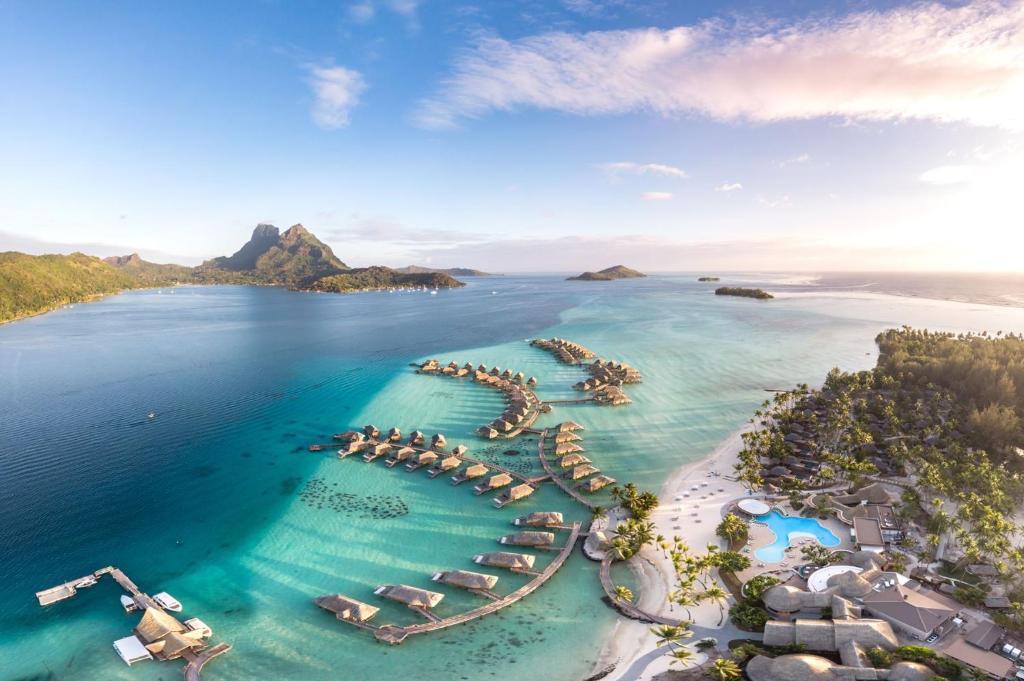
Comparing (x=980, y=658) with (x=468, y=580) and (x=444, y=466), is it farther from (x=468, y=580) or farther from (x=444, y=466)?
(x=444, y=466)

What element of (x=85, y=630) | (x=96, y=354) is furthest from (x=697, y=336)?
(x=96, y=354)

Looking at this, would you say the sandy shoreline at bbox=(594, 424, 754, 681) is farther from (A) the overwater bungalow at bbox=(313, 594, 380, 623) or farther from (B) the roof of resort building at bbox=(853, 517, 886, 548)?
(A) the overwater bungalow at bbox=(313, 594, 380, 623)

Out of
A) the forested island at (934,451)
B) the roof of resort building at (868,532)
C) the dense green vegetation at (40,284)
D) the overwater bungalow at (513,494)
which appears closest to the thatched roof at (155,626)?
the overwater bungalow at (513,494)

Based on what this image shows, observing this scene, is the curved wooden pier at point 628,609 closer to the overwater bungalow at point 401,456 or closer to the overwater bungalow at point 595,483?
the overwater bungalow at point 595,483

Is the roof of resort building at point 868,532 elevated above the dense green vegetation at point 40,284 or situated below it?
below

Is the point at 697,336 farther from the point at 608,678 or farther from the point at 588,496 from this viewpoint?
the point at 608,678

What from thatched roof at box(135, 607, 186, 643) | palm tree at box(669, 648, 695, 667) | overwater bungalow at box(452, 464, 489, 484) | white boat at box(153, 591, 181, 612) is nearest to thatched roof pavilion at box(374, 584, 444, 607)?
thatched roof at box(135, 607, 186, 643)
